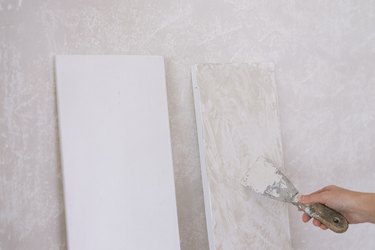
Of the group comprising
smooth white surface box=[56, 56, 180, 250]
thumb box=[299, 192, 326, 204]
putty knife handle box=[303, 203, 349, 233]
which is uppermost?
smooth white surface box=[56, 56, 180, 250]

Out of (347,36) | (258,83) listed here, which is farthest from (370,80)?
(258,83)

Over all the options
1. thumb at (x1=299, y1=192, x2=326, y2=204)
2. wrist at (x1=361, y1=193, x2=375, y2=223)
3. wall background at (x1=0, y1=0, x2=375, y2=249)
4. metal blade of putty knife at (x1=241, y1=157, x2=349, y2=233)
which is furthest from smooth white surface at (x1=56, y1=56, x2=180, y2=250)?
wrist at (x1=361, y1=193, x2=375, y2=223)

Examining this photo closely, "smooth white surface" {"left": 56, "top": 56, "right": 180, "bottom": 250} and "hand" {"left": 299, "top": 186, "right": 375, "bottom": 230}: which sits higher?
"smooth white surface" {"left": 56, "top": 56, "right": 180, "bottom": 250}

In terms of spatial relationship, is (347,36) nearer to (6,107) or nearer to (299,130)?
(299,130)

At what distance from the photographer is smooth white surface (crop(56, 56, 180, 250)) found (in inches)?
56.9

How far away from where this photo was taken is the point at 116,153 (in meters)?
1.50

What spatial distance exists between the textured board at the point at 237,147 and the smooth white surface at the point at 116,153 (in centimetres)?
17

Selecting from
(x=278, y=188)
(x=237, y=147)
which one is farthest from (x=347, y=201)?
(x=237, y=147)

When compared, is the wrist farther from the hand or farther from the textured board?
the textured board

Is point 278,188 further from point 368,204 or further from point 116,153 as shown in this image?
point 116,153

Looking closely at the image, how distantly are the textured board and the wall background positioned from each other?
9 cm

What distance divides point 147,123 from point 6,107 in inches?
20.3

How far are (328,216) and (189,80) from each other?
792mm

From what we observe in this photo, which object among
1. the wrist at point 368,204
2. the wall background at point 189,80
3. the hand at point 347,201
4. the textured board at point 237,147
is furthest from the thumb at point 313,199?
the wall background at point 189,80
